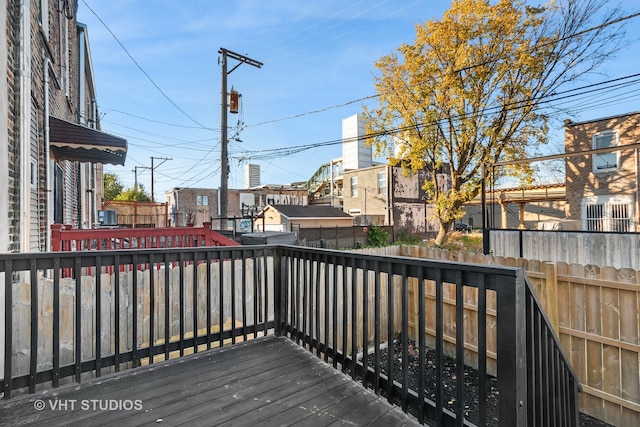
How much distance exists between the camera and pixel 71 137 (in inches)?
194

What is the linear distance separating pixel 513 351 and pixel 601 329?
2.97m

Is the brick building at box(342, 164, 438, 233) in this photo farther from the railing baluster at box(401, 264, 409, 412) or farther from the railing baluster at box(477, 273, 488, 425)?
the railing baluster at box(477, 273, 488, 425)

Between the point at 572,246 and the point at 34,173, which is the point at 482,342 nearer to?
the point at 34,173

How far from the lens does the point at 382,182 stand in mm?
20578

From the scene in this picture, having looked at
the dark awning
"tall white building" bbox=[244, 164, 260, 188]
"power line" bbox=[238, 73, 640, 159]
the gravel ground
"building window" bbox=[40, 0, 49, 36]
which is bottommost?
the gravel ground

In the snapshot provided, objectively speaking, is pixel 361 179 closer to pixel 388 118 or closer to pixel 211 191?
pixel 388 118

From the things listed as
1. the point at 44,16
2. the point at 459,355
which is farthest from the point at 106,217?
the point at 459,355

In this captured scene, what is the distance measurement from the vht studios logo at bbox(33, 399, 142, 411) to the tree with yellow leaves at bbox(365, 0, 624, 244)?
38.0ft

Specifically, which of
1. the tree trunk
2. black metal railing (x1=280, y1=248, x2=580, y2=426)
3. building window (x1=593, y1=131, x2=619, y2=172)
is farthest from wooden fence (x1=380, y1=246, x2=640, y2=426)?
building window (x1=593, y1=131, x2=619, y2=172)

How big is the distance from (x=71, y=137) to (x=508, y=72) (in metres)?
12.9

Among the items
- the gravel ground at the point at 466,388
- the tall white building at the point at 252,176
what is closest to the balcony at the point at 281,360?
the gravel ground at the point at 466,388

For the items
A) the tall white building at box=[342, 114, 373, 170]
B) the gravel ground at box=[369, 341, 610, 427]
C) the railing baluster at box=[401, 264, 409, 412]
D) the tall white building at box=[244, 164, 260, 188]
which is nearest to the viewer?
the railing baluster at box=[401, 264, 409, 412]

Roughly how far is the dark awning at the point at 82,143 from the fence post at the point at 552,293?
646 cm

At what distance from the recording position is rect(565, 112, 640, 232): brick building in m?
12.8
